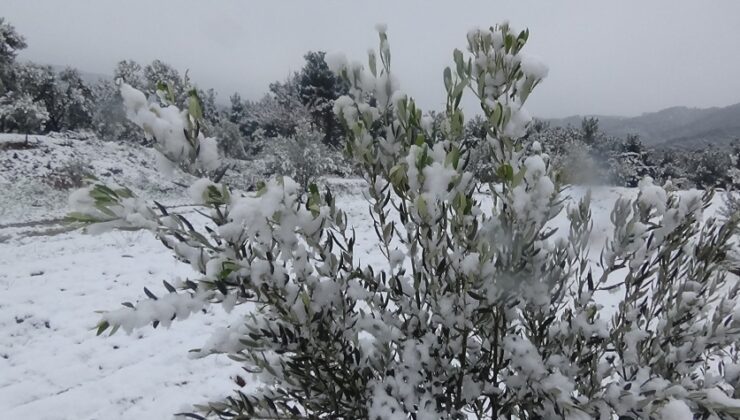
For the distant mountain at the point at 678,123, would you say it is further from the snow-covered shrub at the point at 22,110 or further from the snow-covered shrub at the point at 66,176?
the snow-covered shrub at the point at 66,176

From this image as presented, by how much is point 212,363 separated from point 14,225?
385 inches

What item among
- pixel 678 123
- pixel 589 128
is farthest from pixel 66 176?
pixel 678 123

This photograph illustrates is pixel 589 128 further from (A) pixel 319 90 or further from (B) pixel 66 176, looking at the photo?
(B) pixel 66 176

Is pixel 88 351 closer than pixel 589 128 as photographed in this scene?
Yes

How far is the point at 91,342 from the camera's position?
5.12 m

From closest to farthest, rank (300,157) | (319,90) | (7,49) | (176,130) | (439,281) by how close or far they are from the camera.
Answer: (176,130)
(439,281)
(300,157)
(7,49)
(319,90)

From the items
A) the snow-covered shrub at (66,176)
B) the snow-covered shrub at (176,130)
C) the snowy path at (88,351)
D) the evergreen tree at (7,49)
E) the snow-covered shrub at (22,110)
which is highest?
the evergreen tree at (7,49)

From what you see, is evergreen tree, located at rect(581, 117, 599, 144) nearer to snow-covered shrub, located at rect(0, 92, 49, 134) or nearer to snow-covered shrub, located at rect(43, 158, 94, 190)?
snow-covered shrub, located at rect(43, 158, 94, 190)

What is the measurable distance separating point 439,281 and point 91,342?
17.8 feet

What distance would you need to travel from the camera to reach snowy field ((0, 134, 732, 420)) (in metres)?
4.14

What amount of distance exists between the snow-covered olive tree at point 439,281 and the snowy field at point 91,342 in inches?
19.5

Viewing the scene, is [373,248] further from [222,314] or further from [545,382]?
[545,382]

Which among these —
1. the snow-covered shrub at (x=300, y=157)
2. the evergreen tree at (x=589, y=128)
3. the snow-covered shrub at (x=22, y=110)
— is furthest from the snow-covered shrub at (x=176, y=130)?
the evergreen tree at (x=589, y=128)

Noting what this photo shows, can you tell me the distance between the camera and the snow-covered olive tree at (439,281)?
3.67ft
